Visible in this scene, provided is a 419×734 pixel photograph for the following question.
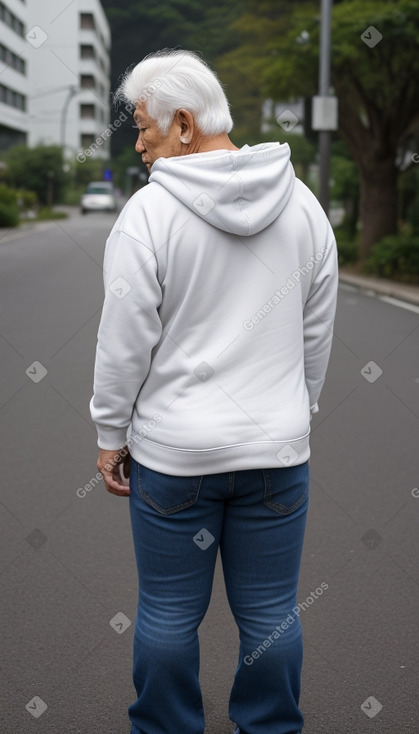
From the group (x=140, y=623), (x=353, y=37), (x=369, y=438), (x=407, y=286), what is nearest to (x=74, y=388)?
(x=369, y=438)

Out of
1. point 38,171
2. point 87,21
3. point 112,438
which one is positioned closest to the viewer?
point 112,438

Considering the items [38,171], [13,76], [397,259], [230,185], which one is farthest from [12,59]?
[230,185]

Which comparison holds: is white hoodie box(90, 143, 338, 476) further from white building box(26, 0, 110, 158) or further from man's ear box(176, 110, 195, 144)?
white building box(26, 0, 110, 158)

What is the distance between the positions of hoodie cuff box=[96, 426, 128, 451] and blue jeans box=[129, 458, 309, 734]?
7cm

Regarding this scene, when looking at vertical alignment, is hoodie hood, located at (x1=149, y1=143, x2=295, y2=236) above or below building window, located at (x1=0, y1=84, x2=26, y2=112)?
above

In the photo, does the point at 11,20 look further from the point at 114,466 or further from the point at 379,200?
the point at 114,466

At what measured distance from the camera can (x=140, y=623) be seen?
231 centimetres

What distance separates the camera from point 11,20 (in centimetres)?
6331

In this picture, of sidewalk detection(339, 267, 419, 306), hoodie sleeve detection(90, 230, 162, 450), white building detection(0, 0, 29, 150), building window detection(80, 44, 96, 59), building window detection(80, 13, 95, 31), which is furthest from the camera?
building window detection(80, 44, 96, 59)

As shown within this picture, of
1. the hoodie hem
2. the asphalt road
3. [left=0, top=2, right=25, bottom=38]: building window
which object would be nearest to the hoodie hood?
the hoodie hem

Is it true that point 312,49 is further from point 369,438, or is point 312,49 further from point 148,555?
point 148,555

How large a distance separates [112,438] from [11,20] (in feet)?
217

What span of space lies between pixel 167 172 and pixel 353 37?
696 inches

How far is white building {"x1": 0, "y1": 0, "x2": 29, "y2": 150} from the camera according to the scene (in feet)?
203
